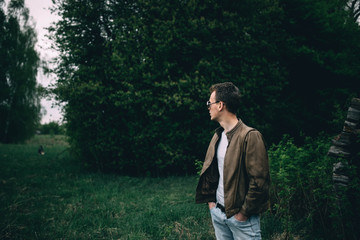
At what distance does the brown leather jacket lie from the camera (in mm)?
1969

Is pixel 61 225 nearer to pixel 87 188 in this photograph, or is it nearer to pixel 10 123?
pixel 87 188

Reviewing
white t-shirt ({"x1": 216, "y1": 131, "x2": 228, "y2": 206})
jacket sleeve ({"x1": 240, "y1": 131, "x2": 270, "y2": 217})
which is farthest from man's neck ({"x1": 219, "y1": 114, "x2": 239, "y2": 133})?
jacket sleeve ({"x1": 240, "y1": 131, "x2": 270, "y2": 217})

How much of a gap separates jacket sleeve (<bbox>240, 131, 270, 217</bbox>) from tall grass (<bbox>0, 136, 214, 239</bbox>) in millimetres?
2179

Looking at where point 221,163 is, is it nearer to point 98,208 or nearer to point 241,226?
point 241,226

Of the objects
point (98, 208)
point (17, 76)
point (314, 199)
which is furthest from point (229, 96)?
point (17, 76)

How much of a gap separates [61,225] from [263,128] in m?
6.49

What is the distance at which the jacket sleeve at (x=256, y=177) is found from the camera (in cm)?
196

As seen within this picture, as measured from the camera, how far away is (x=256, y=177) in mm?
1965

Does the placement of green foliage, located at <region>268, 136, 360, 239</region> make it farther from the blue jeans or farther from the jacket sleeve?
the jacket sleeve

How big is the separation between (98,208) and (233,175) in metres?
4.18

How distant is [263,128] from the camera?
818 centimetres

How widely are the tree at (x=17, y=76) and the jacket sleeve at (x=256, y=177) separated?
86.1 feet

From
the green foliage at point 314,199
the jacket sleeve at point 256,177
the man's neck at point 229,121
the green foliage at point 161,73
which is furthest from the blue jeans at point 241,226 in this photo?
the green foliage at point 161,73

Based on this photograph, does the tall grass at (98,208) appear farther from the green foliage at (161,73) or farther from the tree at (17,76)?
the tree at (17,76)
